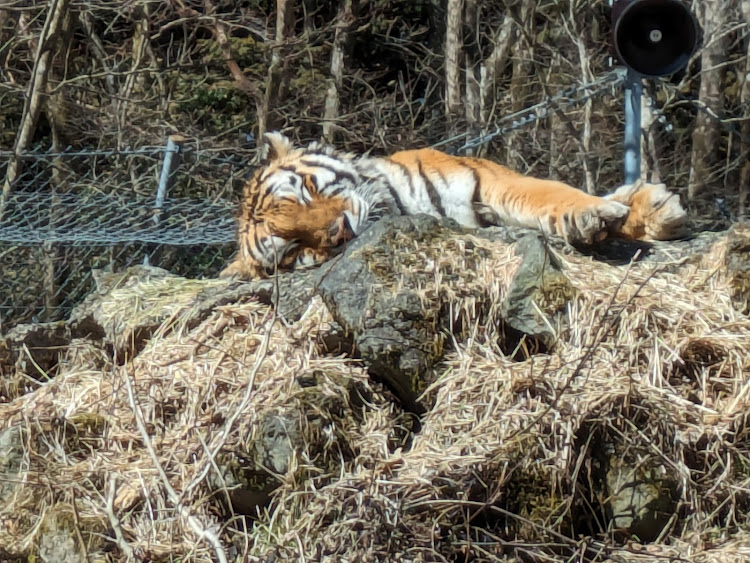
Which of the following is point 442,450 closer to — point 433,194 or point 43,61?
point 433,194

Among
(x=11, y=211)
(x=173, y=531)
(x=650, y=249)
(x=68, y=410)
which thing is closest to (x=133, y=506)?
(x=173, y=531)

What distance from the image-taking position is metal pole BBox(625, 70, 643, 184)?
161 inches

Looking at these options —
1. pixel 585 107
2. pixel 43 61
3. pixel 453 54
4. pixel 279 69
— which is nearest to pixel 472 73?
pixel 453 54

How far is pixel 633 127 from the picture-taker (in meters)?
4.13

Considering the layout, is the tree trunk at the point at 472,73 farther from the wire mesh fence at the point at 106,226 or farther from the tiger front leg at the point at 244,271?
the tiger front leg at the point at 244,271

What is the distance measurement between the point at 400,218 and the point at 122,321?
1118mm

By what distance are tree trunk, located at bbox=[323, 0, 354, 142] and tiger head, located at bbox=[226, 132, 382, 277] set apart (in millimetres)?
4807

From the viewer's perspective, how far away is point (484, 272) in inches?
122

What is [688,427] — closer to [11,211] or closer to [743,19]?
[11,211]

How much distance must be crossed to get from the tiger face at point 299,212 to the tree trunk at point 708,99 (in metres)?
4.98

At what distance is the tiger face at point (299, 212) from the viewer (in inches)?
141

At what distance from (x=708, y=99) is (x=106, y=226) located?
18.2ft

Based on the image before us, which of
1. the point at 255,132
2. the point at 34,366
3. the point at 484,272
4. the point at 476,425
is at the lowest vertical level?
the point at 255,132

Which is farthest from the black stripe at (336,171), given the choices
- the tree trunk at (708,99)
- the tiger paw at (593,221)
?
the tree trunk at (708,99)
